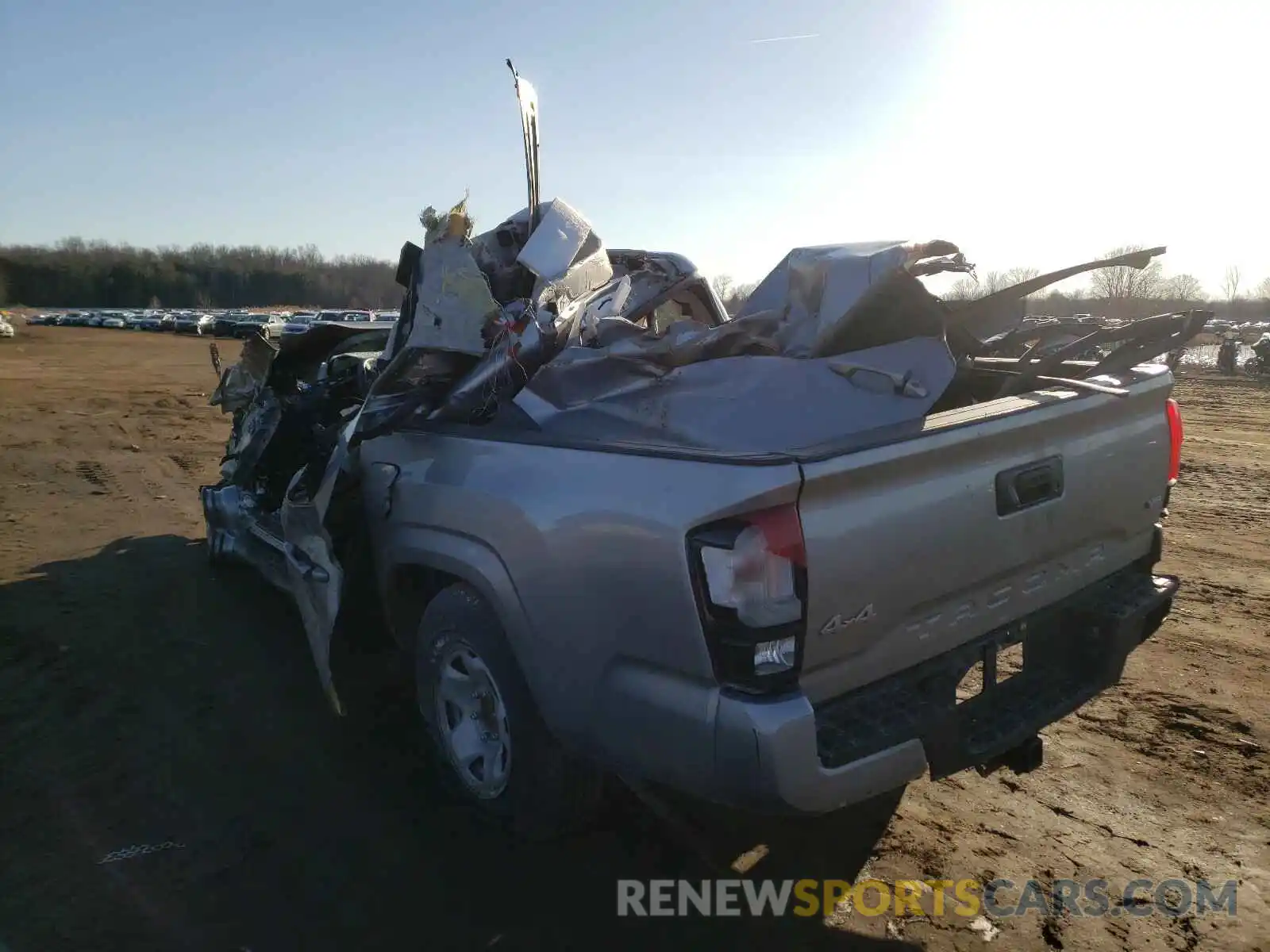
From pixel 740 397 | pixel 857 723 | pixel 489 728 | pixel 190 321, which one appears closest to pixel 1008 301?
pixel 740 397

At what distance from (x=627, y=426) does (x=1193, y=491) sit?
27.6 ft

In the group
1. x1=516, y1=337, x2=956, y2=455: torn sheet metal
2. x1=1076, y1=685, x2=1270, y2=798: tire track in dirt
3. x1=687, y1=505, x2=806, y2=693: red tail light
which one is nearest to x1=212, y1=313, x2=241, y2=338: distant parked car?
x1=516, y1=337, x2=956, y2=455: torn sheet metal

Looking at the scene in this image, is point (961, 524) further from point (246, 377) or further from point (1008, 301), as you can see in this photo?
point (246, 377)

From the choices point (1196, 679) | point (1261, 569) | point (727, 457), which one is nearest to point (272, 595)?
point (727, 457)

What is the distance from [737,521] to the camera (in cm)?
232

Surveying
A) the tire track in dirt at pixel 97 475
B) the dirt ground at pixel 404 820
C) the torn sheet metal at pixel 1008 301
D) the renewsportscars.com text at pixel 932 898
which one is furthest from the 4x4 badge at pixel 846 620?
the tire track in dirt at pixel 97 475

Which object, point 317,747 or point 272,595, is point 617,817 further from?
point 272,595

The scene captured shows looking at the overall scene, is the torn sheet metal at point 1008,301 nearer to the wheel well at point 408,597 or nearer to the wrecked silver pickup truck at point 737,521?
the wrecked silver pickup truck at point 737,521

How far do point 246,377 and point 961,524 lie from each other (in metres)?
5.81

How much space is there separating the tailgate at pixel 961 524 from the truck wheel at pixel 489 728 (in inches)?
41.2

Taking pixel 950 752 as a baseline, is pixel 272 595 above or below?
below

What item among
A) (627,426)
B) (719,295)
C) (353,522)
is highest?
(719,295)

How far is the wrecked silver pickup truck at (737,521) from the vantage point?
92.3 inches

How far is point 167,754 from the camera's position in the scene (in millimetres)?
3969
